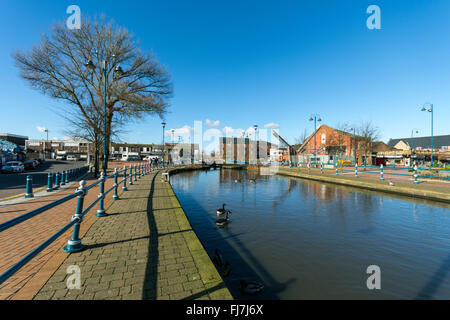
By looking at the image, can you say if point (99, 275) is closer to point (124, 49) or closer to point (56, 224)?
point (56, 224)

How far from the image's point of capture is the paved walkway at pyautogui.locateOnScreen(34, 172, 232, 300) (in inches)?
101

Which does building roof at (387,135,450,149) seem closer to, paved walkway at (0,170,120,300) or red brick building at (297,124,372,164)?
red brick building at (297,124,372,164)

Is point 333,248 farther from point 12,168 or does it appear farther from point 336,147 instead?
point 336,147

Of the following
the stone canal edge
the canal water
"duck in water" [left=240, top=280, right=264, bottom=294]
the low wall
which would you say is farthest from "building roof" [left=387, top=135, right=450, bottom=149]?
the stone canal edge

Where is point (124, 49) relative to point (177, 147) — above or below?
above

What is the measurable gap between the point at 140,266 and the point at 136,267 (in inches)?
2.4

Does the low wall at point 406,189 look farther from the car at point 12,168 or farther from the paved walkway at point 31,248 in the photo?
the car at point 12,168

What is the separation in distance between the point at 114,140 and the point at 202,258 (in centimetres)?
2034

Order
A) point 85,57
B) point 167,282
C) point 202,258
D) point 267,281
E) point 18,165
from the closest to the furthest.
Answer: point 167,282 → point 202,258 → point 267,281 → point 85,57 → point 18,165

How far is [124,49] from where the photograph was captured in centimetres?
1916

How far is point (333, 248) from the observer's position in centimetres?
520

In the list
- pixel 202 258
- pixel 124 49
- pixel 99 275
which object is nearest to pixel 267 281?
pixel 202 258

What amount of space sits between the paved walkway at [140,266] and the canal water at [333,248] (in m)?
1.00

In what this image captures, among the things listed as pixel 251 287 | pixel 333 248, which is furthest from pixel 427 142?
pixel 251 287
